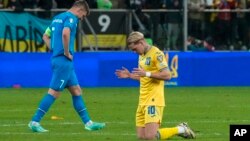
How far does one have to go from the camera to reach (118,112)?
2095 cm

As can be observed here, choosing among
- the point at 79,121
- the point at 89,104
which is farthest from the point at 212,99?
the point at 79,121

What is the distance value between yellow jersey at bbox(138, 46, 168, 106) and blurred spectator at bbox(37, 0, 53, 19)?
16.1 meters

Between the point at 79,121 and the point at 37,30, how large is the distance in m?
12.9

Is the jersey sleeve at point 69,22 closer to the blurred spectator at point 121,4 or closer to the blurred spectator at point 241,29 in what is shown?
the blurred spectator at point 121,4

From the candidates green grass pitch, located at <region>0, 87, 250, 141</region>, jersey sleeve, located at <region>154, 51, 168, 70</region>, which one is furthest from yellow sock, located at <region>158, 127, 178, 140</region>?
jersey sleeve, located at <region>154, 51, 168, 70</region>

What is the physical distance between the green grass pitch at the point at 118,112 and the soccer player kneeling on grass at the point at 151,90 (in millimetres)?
287

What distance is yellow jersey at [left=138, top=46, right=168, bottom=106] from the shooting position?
51.3ft

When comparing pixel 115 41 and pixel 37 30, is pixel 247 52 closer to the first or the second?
A: pixel 115 41

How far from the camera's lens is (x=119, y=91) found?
27734 mm

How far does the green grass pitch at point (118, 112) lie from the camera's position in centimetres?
1636

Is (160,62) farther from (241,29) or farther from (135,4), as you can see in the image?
(241,29)

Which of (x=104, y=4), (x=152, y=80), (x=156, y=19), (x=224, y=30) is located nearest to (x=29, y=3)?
(x=104, y=4)

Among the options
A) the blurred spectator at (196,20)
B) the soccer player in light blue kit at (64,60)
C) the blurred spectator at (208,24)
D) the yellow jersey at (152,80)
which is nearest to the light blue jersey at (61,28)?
the soccer player in light blue kit at (64,60)

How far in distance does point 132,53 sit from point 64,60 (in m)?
12.5
